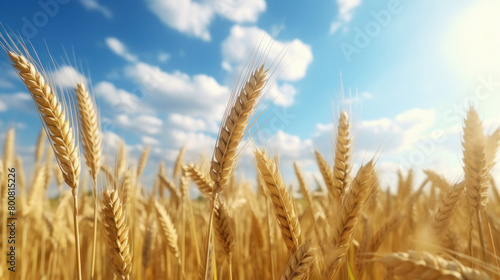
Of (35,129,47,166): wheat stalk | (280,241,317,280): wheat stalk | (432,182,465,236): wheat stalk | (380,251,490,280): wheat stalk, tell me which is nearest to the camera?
(380,251,490,280): wheat stalk

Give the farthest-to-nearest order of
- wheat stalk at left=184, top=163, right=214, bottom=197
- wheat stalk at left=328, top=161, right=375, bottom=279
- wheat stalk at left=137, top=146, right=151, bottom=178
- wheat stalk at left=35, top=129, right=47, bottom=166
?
1. wheat stalk at left=35, top=129, right=47, bottom=166
2. wheat stalk at left=137, top=146, right=151, bottom=178
3. wheat stalk at left=184, top=163, right=214, bottom=197
4. wheat stalk at left=328, top=161, right=375, bottom=279

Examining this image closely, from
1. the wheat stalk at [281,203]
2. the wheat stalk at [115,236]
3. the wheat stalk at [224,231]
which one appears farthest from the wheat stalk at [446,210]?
the wheat stalk at [115,236]

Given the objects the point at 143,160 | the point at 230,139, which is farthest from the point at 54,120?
the point at 143,160

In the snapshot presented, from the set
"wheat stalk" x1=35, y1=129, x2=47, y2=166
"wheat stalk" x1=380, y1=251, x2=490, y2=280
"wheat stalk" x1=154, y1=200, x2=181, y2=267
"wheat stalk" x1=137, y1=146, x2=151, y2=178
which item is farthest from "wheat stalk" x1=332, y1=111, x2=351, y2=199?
→ "wheat stalk" x1=35, y1=129, x2=47, y2=166

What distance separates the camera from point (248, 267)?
2.80m

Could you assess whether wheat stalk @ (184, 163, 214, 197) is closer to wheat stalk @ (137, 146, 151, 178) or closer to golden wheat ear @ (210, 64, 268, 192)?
golden wheat ear @ (210, 64, 268, 192)

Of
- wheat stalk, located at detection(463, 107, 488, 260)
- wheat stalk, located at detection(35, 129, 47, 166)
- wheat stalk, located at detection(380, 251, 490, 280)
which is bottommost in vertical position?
wheat stalk, located at detection(380, 251, 490, 280)

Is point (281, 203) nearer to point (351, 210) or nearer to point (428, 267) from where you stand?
point (351, 210)

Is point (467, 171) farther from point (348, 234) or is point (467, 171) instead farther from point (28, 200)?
point (28, 200)

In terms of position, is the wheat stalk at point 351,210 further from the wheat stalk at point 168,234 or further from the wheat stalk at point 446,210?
the wheat stalk at point 168,234

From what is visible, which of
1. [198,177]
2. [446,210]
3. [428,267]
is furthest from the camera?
[198,177]

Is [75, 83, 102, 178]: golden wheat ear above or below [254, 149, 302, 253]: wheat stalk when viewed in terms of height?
above

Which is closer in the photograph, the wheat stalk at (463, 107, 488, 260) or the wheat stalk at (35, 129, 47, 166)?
the wheat stalk at (463, 107, 488, 260)

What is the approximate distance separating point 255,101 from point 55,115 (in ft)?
2.69
